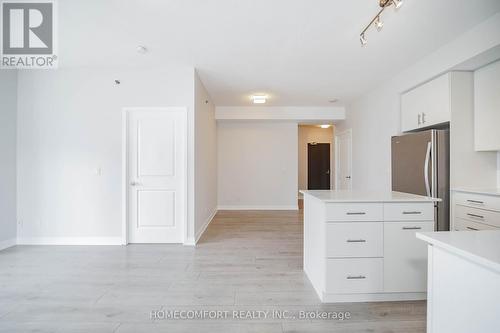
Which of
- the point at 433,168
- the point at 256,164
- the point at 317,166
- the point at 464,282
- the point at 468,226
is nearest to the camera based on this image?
the point at 464,282

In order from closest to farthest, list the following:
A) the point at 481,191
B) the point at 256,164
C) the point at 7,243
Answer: the point at 481,191 → the point at 7,243 → the point at 256,164

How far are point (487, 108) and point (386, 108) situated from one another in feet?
4.88

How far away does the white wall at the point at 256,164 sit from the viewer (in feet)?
20.4

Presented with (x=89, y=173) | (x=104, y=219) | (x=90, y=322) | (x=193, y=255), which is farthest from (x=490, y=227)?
(x=89, y=173)

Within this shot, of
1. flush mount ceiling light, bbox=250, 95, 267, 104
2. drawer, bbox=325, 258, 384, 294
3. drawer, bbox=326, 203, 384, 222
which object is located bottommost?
drawer, bbox=325, 258, 384, 294

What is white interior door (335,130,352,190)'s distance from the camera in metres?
5.54

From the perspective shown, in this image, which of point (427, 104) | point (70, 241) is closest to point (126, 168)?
point (70, 241)

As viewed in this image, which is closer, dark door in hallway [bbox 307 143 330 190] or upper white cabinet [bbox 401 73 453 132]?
upper white cabinet [bbox 401 73 453 132]

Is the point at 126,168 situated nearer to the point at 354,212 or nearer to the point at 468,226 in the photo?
the point at 354,212

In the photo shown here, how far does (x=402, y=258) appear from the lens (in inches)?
76.6

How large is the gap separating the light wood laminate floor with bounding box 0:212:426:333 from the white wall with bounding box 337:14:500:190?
2261mm

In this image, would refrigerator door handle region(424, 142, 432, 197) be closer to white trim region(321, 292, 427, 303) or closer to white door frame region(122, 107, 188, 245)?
white trim region(321, 292, 427, 303)

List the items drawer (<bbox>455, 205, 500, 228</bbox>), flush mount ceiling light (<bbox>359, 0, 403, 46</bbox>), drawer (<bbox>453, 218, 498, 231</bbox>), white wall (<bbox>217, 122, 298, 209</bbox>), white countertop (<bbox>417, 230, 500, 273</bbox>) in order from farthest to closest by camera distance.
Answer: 1. white wall (<bbox>217, 122, 298, 209</bbox>)
2. drawer (<bbox>453, 218, 498, 231</bbox>)
3. drawer (<bbox>455, 205, 500, 228</bbox>)
4. flush mount ceiling light (<bbox>359, 0, 403, 46</bbox>)
5. white countertop (<bbox>417, 230, 500, 273</bbox>)

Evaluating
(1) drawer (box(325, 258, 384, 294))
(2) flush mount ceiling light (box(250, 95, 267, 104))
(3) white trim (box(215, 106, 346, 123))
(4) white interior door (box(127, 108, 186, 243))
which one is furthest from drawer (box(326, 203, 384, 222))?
(3) white trim (box(215, 106, 346, 123))
